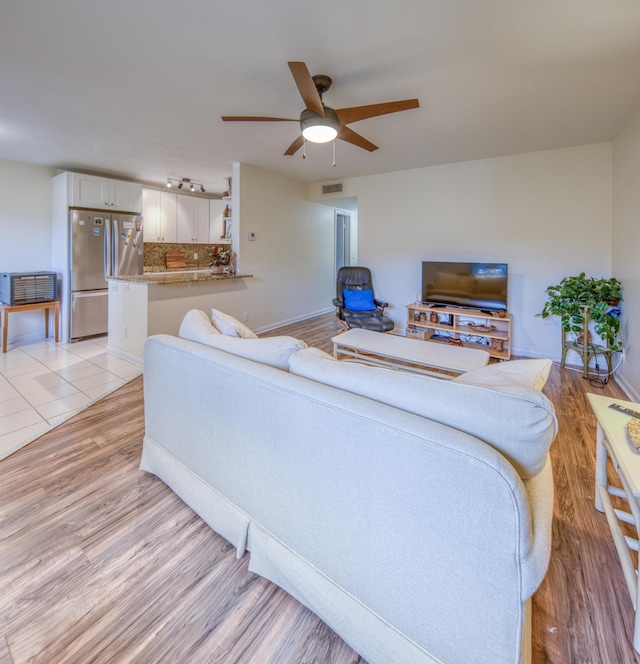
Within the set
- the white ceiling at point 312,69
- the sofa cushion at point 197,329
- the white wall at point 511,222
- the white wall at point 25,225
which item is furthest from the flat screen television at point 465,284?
the white wall at point 25,225

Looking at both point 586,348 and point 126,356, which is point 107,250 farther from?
point 586,348

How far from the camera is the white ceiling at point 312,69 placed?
1.80 metres

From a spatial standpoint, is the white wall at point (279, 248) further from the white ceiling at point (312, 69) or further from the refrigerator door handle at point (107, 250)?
the refrigerator door handle at point (107, 250)

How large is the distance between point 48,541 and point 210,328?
1.16 meters

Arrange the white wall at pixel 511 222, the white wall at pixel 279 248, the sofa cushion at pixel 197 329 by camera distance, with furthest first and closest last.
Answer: the white wall at pixel 279 248 → the white wall at pixel 511 222 → the sofa cushion at pixel 197 329

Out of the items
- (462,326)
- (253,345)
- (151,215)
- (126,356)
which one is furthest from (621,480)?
(151,215)

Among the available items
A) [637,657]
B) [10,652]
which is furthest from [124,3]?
[637,657]

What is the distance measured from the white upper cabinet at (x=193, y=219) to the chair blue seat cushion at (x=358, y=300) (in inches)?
128

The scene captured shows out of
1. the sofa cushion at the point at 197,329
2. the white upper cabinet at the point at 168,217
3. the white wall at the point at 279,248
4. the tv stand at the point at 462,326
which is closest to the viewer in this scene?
the sofa cushion at the point at 197,329

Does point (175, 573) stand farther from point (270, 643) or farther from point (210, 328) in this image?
point (210, 328)

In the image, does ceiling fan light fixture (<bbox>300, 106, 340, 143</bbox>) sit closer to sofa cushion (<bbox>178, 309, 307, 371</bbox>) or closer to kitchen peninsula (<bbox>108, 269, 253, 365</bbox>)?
sofa cushion (<bbox>178, 309, 307, 371</bbox>)

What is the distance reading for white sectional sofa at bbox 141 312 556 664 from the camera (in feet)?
2.63

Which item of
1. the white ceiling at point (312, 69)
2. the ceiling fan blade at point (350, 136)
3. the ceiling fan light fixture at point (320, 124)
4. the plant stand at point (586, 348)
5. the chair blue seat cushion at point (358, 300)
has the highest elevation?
the white ceiling at point (312, 69)

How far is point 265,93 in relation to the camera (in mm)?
2627
